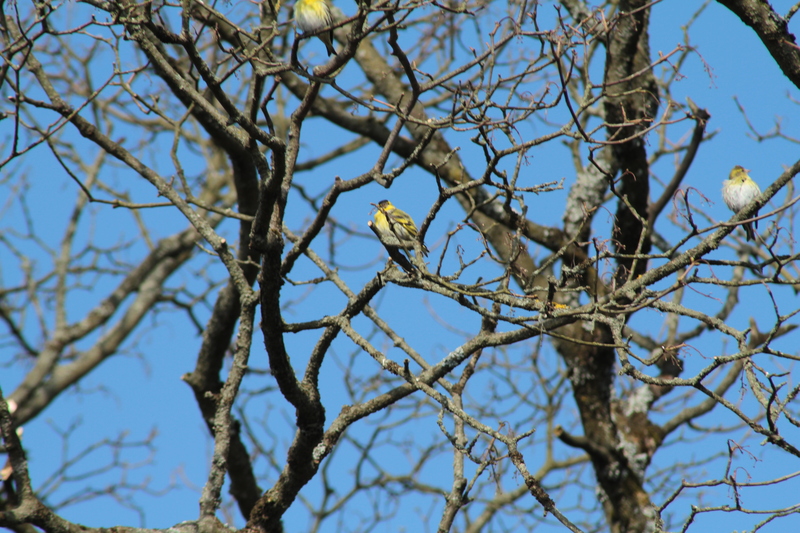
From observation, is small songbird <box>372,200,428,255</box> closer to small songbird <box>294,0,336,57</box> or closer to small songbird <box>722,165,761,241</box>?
small songbird <box>294,0,336,57</box>

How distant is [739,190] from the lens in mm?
6008

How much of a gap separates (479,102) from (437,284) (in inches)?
29.3

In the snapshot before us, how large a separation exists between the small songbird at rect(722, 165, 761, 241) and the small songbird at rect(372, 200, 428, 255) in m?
2.78

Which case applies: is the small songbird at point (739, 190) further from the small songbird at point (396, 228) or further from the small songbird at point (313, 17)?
the small songbird at point (313, 17)

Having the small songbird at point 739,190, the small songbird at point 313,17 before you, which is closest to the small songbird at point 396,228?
the small songbird at point 313,17

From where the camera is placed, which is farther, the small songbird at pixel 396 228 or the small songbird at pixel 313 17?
the small songbird at pixel 313 17

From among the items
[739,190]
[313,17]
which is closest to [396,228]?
[313,17]

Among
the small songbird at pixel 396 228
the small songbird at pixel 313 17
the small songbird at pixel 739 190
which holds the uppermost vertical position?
the small songbird at pixel 739 190

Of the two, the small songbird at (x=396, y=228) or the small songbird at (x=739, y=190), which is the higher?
the small songbird at (x=739, y=190)

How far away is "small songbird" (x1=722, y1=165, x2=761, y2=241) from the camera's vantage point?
5969mm

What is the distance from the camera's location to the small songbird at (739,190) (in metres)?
5.97

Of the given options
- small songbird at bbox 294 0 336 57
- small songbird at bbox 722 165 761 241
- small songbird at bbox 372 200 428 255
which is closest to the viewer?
small songbird at bbox 372 200 428 255

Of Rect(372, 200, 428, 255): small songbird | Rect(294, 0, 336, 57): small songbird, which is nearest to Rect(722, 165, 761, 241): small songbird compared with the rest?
Rect(372, 200, 428, 255): small songbird

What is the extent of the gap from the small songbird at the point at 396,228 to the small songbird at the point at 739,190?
9.14 ft
